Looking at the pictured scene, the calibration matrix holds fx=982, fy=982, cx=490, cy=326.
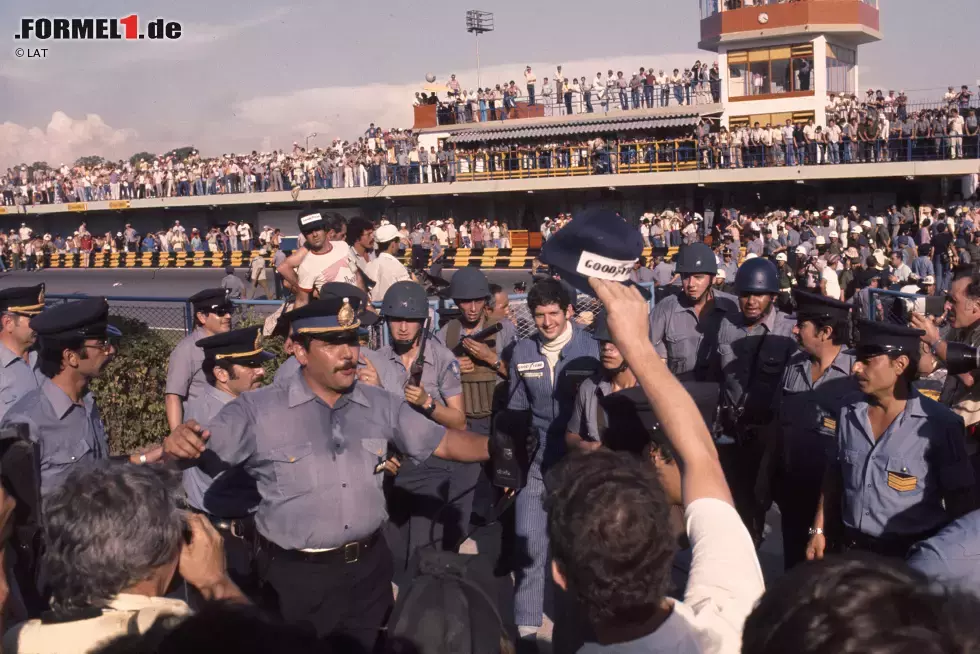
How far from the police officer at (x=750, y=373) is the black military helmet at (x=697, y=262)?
50 cm

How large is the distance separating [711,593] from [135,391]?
30.0ft

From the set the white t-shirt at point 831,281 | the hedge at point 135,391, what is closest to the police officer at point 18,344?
the hedge at point 135,391

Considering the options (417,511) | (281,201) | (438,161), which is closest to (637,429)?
(417,511)

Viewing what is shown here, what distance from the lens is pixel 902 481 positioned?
4.30 metres

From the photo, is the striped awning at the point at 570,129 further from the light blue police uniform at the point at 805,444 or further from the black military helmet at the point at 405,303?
the light blue police uniform at the point at 805,444

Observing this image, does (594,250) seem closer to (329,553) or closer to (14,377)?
(329,553)

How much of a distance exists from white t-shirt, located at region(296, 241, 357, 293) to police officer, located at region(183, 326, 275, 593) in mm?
1594

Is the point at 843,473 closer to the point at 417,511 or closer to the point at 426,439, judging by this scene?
the point at 426,439

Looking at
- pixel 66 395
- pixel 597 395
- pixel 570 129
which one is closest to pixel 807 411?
pixel 597 395

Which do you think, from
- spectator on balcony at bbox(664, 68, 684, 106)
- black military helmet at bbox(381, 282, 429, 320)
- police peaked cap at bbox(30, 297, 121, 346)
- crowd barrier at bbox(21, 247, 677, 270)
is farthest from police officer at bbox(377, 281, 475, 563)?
spectator on balcony at bbox(664, 68, 684, 106)

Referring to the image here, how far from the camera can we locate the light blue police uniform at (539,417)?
217 inches

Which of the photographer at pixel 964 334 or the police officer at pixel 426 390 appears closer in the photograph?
the photographer at pixel 964 334

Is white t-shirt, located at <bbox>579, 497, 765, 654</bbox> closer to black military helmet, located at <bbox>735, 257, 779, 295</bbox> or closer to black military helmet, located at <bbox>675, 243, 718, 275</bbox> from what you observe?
black military helmet, located at <bbox>735, 257, 779, 295</bbox>

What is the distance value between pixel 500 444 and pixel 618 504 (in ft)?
8.75
